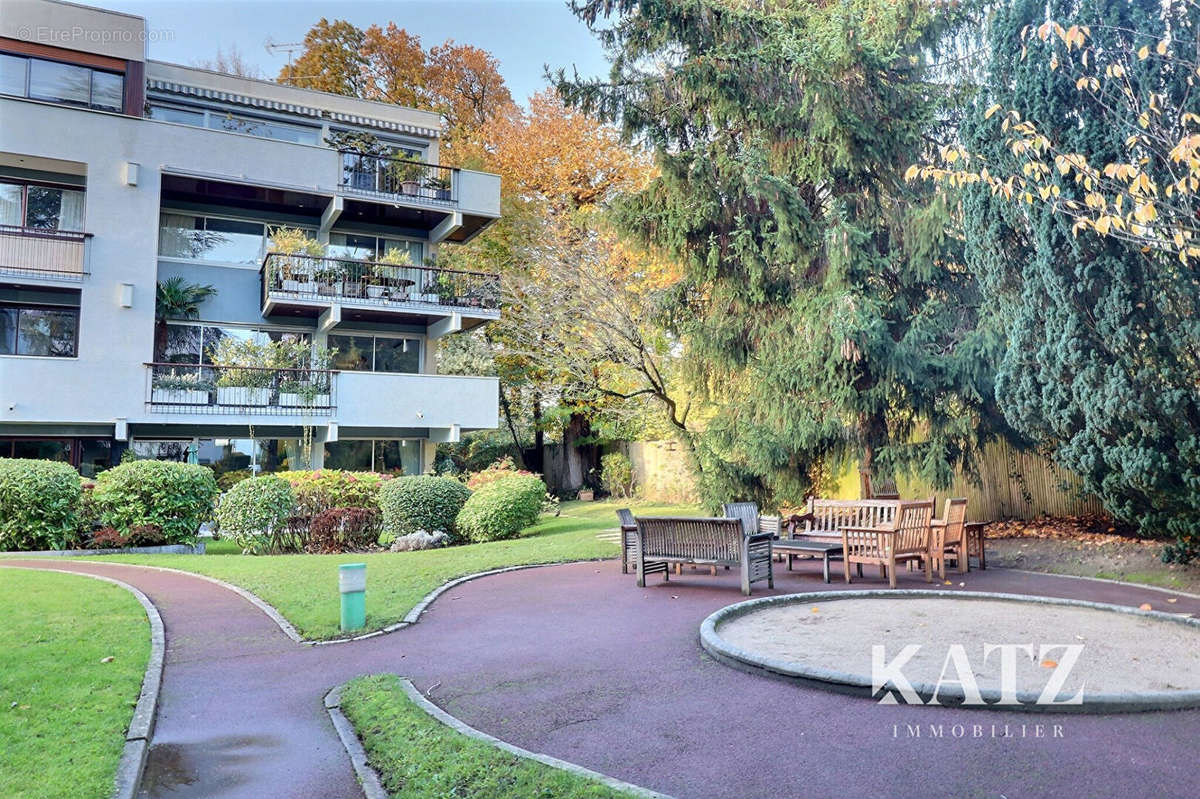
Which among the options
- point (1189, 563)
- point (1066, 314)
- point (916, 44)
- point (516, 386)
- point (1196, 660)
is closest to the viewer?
point (1196, 660)

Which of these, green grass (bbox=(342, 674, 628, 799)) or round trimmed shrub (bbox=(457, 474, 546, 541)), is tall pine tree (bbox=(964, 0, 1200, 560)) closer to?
green grass (bbox=(342, 674, 628, 799))

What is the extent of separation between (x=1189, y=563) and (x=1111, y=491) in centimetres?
195

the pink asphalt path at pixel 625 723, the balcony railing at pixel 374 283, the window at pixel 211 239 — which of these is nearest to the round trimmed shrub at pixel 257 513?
the pink asphalt path at pixel 625 723

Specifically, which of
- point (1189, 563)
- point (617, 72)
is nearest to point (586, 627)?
point (1189, 563)

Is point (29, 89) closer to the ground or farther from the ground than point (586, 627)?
farther from the ground

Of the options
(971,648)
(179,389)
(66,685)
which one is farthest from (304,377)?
(971,648)

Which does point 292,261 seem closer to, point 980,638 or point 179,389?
point 179,389

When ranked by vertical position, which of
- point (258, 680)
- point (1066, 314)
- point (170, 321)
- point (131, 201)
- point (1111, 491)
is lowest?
point (258, 680)

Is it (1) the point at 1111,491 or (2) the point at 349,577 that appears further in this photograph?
(1) the point at 1111,491

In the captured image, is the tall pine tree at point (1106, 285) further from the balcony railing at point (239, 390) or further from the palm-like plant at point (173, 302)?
the palm-like plant at point (173, 302)

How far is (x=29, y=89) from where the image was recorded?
67.2 ft

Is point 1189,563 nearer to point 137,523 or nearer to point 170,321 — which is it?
point 137,523

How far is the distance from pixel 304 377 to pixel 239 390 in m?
1.70

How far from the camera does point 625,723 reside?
5.15 m
